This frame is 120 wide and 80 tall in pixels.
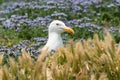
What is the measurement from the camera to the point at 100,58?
505cm

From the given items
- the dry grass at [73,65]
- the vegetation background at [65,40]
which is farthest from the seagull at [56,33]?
the dry grass at [73,65]

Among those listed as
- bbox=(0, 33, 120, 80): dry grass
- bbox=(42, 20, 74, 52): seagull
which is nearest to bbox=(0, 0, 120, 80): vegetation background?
bbox=(0, 33, 120, 80): dry grass

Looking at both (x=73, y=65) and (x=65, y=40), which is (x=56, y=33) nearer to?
(x=65, y=40)

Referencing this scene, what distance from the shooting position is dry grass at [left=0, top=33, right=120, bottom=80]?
4.68 m

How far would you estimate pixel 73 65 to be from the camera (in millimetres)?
5000

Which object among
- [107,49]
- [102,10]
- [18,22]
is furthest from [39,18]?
[107,49]

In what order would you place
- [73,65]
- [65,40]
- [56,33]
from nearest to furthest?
1. [73,65]
2. [56,33]
3. [65,40]

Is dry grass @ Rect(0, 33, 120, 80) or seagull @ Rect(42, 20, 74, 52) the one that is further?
seagull @ Rect(42, 20, 74, 52)

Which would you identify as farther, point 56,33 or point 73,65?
point 56,33

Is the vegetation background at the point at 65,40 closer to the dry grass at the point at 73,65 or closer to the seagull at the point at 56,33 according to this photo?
the dry grass at the point at 73,65

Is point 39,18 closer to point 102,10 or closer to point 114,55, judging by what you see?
point 102,10

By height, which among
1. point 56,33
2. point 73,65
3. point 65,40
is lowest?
point 65,40

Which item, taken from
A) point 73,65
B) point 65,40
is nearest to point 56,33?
point 65,40

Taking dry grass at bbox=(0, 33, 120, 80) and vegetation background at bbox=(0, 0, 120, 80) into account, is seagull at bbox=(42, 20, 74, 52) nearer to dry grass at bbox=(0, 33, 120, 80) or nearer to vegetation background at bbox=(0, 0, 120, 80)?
vegetation background at bbox=(0, 0, 120, 80)
